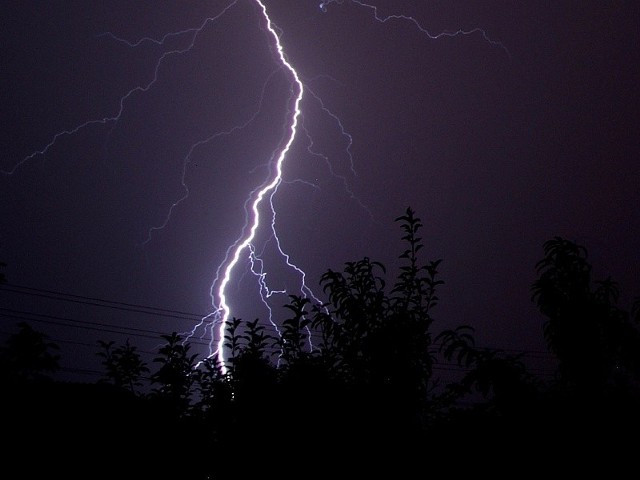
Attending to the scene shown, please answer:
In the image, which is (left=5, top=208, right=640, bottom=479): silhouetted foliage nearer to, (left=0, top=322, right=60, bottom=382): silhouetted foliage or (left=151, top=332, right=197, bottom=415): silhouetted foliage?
(left=151, top=332, right=197, bottom=415): silhouetted foliage

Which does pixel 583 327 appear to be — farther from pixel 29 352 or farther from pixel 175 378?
pixel 29 352

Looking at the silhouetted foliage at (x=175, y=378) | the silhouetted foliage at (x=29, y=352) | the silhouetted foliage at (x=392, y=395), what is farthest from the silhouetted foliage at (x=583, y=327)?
the silhouetted foliage at (x=29, y=352)

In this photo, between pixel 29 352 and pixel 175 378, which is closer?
pixel 175 378

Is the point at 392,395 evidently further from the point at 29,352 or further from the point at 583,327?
the point at 29,352

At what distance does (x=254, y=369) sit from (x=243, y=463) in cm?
66

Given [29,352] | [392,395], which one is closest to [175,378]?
[392,395]

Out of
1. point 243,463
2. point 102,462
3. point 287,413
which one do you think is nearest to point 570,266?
point 287,413

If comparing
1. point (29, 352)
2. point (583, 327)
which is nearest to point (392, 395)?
point (583, 327)

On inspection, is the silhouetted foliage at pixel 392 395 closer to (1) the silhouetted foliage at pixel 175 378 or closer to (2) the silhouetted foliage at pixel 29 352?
(1) the silhouetted foliage at pixel 175 378

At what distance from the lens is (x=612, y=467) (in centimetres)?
230

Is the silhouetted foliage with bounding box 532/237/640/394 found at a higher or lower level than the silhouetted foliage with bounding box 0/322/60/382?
lower

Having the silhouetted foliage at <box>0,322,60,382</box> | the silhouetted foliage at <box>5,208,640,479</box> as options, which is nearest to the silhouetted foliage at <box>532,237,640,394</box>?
the silhouetted foliage at <box>5,208,640,479</box>

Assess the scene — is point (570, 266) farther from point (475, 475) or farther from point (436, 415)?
point (475, 475)

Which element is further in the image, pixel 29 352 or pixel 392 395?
pixel 29 352
